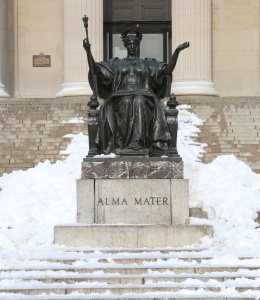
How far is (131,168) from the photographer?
575 inches

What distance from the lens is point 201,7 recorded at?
2772 centimetres

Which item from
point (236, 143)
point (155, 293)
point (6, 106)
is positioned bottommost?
point (155, 293)

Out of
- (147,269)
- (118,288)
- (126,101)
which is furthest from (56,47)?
(118,288)

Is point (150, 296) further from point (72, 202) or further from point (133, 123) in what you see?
point (72, 202)

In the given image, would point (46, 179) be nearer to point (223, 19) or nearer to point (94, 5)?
point (94, 5)

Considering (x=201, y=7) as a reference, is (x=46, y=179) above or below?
below

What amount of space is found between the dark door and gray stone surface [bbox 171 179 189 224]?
1724 cm

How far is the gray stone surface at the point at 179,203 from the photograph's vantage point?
47.4ft

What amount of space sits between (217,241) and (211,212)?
1.96 m

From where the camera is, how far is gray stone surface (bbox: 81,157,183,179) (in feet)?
47.8

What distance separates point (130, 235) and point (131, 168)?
1.29m

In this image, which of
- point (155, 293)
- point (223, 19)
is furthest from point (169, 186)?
point (223, 19)

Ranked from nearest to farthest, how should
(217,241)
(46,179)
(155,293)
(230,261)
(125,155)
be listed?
(155,293) < (230,261) < (217,241) < (125,155) < (46,179)

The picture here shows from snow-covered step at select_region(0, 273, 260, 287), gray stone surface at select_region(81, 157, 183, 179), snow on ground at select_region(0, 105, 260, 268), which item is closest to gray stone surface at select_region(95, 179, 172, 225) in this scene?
gray stone surface at select_region(81, 157, 183, 179)
